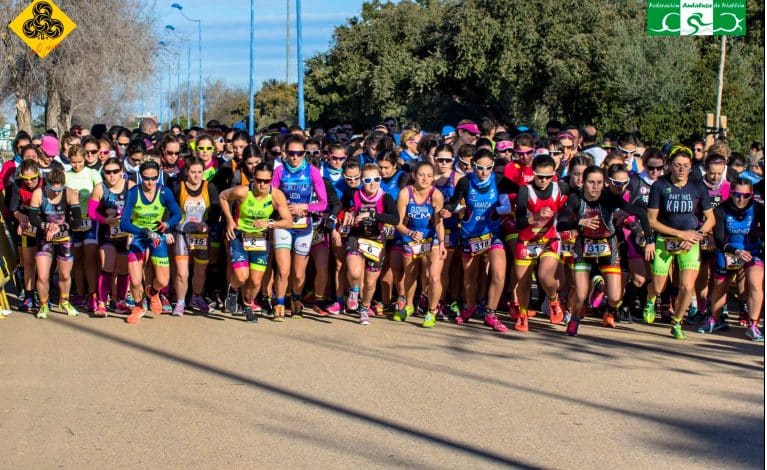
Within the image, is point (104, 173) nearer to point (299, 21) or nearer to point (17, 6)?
point (17, 6)

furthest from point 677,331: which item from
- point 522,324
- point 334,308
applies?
point 334,308

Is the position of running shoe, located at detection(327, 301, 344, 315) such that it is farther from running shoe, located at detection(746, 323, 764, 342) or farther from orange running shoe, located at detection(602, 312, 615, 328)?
running shoe, located at detection(746, 323, 764, 342)

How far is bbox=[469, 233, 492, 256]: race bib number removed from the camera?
11141 mm

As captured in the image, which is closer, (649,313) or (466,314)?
(649,313)

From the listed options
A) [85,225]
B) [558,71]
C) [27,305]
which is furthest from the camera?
[558,71]

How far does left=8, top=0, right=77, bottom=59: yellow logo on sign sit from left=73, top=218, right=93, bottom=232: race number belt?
18.0ft

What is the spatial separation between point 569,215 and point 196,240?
3.84m

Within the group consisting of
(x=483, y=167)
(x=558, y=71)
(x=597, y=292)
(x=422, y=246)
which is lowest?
(x=597, y=292)

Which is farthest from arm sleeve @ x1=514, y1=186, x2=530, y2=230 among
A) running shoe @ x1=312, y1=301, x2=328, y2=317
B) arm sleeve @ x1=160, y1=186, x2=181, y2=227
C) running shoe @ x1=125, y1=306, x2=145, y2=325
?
running shoe @ x1=125, y1=306, x2=145, y2=325

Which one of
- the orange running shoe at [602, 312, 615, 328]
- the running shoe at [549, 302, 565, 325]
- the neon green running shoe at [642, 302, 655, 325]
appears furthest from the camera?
the running shoe at [549, 302, 565, 325]

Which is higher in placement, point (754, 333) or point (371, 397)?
point (754, 333)

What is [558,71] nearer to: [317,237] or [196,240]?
[317,237]

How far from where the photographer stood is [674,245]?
1077 centimetres

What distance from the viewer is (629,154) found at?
13.0 meters
